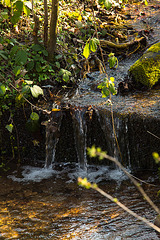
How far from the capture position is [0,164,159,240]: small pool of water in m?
2.94

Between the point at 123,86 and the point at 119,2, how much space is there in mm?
3647

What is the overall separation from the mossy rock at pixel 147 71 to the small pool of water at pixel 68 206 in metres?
1.74

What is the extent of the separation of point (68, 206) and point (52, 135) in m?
1.48

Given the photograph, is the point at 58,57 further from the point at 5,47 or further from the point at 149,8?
the point at 149,8

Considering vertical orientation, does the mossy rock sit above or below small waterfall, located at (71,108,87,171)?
above

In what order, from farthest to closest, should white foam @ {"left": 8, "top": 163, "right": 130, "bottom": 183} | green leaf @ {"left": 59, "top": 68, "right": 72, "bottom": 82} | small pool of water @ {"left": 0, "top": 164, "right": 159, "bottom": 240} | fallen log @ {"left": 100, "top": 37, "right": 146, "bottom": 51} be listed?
fallen log @ {"left": 100, "top": 37, "right": 146, "bottom": 51}
green leaf @ {"left": 59, "top": 68, "right": 72, "bottom": 82}
white foam @ {"left": 8, "top": 163, "right": 130, "bottom": 183}
small pool of water @ {"left": 0, "top": 164, "right": 159, "bottom": 240}

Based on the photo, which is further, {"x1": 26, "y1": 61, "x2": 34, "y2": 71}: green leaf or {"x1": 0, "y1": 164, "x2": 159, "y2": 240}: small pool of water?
{"x1": 26, "y1": 61, "x2": 34, "y2": 71}: green leaf

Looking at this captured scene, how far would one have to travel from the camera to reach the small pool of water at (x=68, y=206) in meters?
2.94

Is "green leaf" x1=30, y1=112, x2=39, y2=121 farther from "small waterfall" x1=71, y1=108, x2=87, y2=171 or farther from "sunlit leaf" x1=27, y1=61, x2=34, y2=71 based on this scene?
"sunlit leaf" x1=27, y1=61, x2=34, y2=71

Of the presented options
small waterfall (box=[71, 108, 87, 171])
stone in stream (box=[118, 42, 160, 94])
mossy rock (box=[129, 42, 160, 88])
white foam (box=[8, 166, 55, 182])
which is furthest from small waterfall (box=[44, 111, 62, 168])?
mossy rock (box=[129, 42, 160, 88])

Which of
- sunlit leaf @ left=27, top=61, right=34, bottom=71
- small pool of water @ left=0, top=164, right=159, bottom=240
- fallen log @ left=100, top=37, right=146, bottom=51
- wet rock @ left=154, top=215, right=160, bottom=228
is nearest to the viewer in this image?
wet rock @ left=154, top=215, right=160, bottom=228

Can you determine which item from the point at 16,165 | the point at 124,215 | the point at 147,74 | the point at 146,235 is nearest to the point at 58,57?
the point at 147,74

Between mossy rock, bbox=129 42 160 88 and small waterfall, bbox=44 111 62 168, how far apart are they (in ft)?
5.33

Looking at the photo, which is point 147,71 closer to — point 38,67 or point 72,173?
point 38,67
